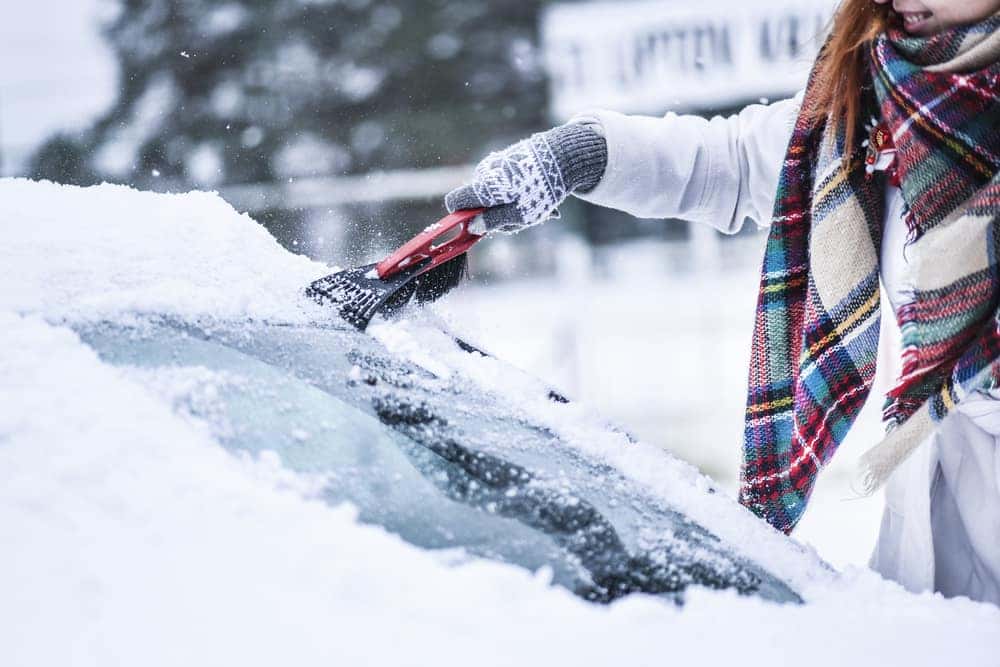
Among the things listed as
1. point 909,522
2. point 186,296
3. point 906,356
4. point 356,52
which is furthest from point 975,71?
point 356,52

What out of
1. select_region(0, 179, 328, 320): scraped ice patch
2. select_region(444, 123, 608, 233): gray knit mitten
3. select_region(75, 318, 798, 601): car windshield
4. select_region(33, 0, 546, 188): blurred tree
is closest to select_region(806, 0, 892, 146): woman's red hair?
select_region(444, 123, 608, 233): gray knit mitten

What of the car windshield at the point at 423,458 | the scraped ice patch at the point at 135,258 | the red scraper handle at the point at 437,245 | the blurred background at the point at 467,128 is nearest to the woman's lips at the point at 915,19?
the blurred background at the point at 467,128

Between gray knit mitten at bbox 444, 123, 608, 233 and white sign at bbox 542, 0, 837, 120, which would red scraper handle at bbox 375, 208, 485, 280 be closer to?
gray knit mitten at bbox 444, 123, 608, 233

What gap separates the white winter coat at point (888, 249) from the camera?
3.61ft

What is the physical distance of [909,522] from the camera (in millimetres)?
1151

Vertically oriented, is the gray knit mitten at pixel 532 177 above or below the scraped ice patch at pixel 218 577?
above

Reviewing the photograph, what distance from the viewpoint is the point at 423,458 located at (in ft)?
2.70

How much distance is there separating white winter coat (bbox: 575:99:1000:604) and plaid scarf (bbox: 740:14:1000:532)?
2.5 inches

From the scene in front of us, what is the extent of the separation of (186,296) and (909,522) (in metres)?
0.95

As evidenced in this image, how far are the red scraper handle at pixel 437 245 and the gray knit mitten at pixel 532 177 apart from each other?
2 cm

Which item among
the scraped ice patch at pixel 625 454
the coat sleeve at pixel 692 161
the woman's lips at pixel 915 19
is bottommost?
the scraped ice patch at pixel 625 454

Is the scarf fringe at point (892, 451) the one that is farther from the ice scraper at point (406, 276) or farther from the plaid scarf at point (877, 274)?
the ice scraper at point (406, 276)

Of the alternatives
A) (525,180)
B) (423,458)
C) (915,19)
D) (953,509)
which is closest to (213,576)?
(423,458)

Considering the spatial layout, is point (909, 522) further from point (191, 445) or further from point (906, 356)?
point (191, 445)
